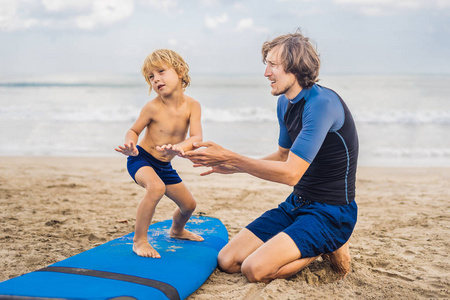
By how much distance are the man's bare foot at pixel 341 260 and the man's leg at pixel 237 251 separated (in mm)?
563

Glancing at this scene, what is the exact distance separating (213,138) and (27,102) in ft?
39.2

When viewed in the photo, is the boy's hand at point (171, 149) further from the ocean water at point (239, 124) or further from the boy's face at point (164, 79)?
the ocean water at point (239, 124)

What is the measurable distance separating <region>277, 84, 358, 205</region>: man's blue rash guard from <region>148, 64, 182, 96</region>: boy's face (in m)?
0.99

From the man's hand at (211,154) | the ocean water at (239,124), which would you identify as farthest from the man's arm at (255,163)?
the ocean water at (239,124)

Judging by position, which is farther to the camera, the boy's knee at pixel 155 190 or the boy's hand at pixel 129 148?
the boy's knee at pixel 155 190

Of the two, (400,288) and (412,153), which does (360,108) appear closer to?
(412,153)

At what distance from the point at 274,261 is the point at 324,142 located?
941 mm

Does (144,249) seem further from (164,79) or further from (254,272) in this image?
(164,79)

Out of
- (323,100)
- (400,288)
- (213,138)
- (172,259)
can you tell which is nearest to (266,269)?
(172,259)

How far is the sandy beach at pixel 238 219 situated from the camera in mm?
3102

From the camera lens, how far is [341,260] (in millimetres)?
3309

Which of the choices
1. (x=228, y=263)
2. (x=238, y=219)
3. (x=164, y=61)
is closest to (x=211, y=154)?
(x=228, y=263)

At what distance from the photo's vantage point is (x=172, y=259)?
3.30m

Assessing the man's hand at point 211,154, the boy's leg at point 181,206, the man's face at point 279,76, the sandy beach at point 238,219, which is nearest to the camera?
the man's hand at point 211,154
